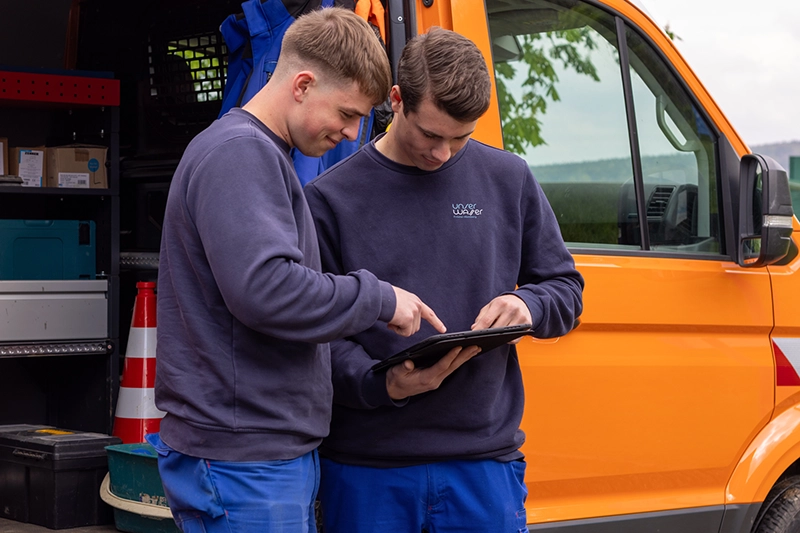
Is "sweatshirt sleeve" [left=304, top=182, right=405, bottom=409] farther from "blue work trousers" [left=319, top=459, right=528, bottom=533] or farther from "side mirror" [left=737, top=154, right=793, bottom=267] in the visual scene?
"side mirror" [left=737, top=154, right=793, bottom=267]

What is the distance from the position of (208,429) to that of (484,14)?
156cm

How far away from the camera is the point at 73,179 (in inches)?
169

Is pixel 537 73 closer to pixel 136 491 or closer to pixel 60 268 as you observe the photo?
pixel 136 491

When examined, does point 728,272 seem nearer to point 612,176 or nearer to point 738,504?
point 612,176

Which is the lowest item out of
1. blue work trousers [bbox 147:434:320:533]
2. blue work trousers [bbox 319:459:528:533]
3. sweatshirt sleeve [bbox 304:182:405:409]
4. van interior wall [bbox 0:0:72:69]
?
blue work trousers [bbox 319:459:528:533]

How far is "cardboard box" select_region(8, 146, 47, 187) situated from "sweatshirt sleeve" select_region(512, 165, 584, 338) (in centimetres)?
268

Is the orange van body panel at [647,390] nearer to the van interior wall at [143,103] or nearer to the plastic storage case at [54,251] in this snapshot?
the van interior wall at [143,103]

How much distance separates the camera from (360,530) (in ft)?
7.32

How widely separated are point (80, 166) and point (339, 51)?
267 cm

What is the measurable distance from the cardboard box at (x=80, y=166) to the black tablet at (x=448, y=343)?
100 inches

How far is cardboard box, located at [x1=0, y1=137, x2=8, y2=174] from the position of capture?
4301 millimetres

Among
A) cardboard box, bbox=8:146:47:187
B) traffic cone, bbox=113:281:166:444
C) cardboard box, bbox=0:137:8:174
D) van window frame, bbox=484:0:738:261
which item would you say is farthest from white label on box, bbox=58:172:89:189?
van window frame, bbox=484:0:738:261

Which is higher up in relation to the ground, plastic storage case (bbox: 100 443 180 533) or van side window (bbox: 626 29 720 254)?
van side window (bbox: 626 29 720 254)

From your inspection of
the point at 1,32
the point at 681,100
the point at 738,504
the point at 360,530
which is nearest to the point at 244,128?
the point at 360,530
